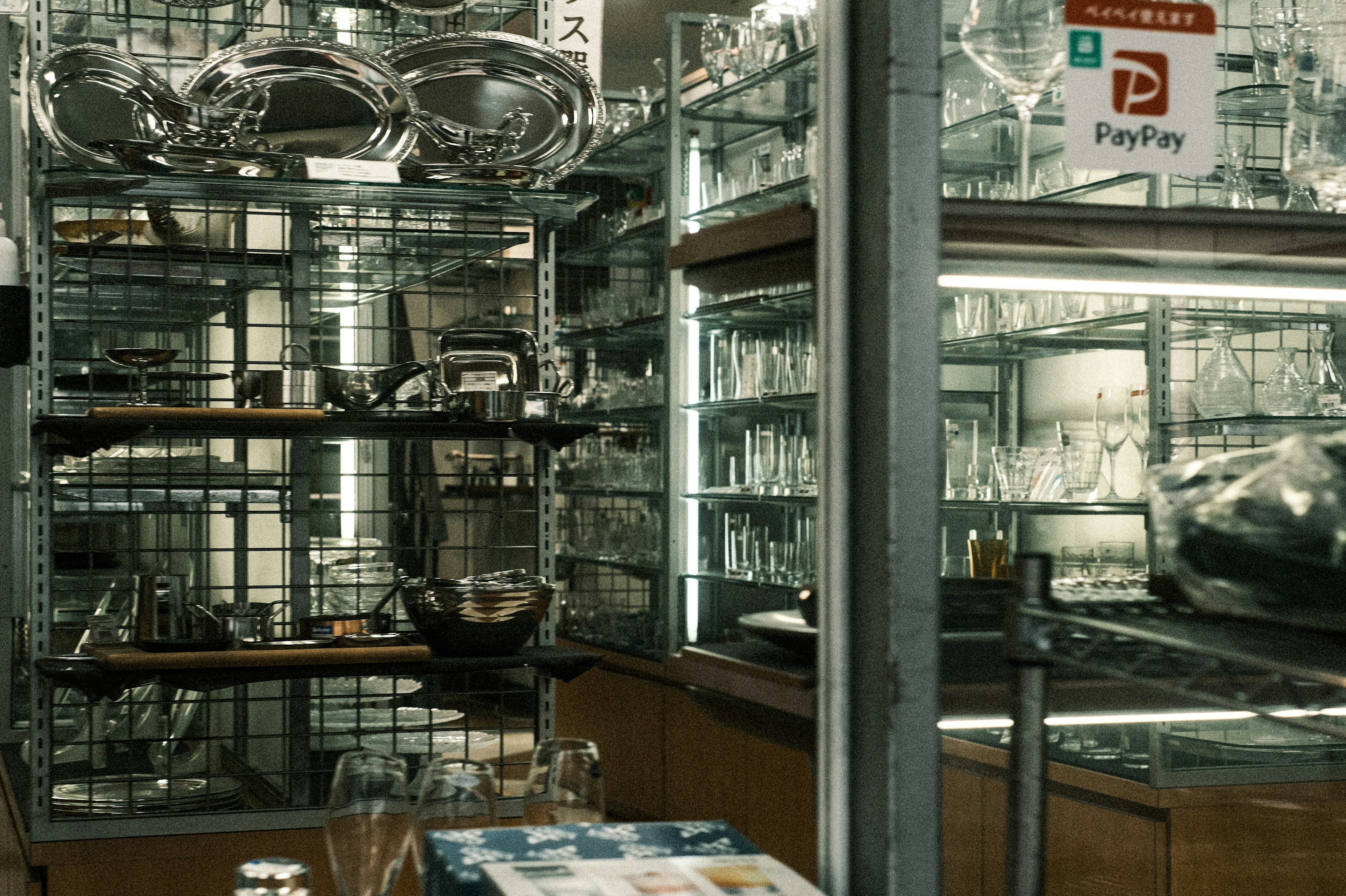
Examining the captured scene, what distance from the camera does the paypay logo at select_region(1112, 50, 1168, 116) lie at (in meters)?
1.15

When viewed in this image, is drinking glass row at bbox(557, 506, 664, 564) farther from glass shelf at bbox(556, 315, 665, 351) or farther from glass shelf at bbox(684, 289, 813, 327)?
glass shelf at bbox(684, 289, 813, 327)

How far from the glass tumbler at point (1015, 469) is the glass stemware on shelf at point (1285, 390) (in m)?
0.23

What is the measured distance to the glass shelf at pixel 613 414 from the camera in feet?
19.1

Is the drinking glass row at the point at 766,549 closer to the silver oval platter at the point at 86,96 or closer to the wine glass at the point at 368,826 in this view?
the silver oval platter at the point at 86,96

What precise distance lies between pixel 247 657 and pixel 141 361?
0.64 m

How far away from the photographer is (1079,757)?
1.34 m

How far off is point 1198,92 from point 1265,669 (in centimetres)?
55

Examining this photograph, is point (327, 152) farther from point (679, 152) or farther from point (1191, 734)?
point (679, 152)

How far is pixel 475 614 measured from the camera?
2828 millimetres

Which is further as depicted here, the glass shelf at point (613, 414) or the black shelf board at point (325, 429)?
the glass shelf at point (613, 414)

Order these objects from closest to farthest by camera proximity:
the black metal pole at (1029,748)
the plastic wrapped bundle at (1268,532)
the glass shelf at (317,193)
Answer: the plastic wrapped bundle at (1268,532) → the black metal pole at (1029,748) → the glass shelf at (317,193)

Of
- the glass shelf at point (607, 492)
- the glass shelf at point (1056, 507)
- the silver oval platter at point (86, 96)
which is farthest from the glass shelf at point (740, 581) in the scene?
the glass shelf at point (1056, 507)

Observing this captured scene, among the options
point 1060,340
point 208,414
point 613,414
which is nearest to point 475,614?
point 208,414

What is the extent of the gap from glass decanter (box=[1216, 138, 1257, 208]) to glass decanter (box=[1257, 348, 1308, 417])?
0.52 ft
